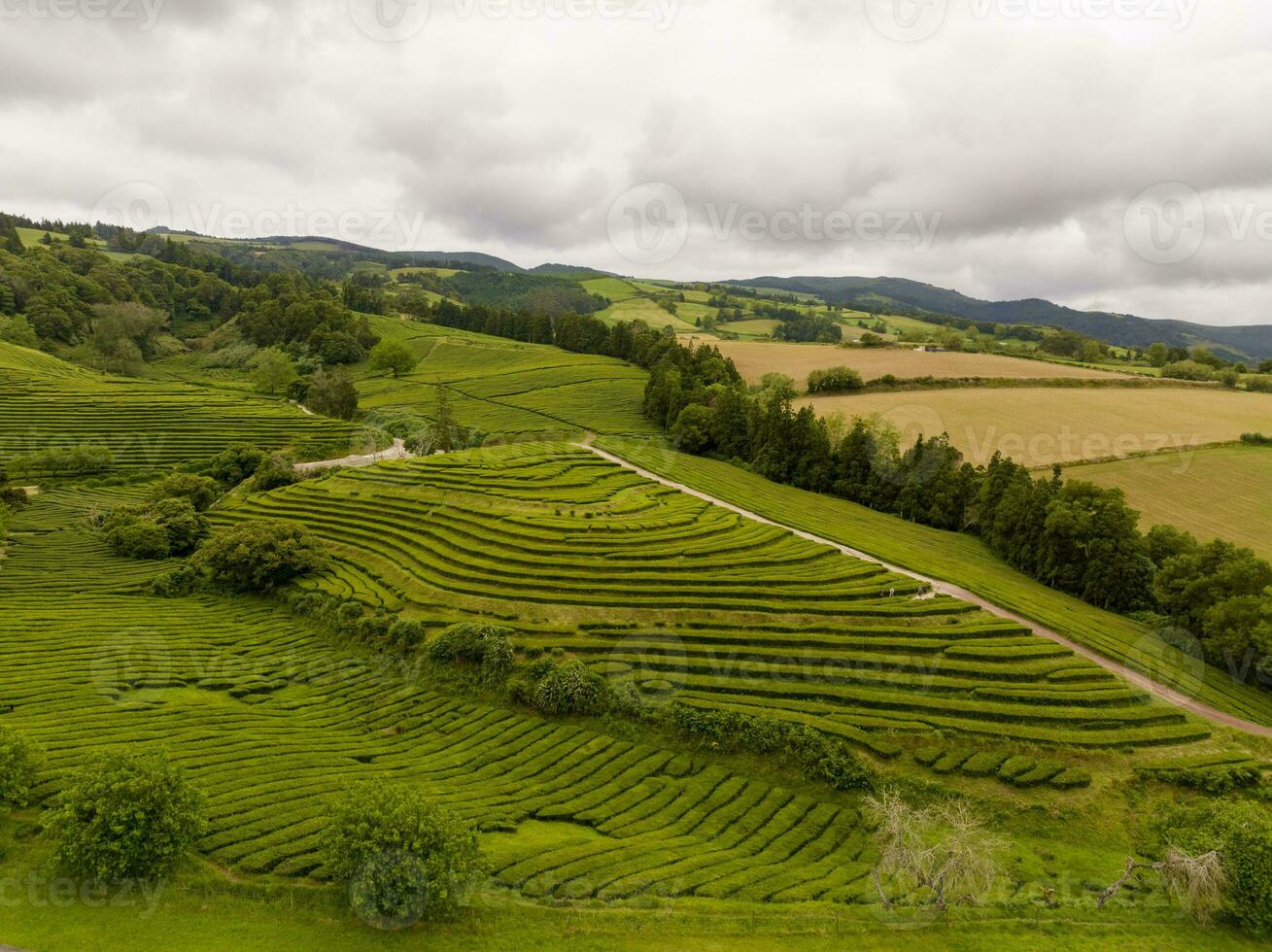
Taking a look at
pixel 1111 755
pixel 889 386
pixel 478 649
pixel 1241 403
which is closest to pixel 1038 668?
pixel 1111 755

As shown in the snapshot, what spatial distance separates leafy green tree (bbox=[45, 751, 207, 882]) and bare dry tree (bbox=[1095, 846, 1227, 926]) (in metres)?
38.3

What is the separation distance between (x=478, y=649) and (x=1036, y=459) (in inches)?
3329

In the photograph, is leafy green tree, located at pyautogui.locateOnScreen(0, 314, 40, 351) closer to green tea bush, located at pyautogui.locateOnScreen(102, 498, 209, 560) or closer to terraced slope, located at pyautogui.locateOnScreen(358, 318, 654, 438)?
terraced slope, located at pyautogui.locateOnScreen(358, 318, 654, 438)

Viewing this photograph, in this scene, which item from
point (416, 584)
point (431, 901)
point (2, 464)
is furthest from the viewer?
point (2, 464)

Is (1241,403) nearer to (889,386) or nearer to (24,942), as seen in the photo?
(889,386)

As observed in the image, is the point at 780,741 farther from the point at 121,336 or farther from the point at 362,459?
the point at 121,336

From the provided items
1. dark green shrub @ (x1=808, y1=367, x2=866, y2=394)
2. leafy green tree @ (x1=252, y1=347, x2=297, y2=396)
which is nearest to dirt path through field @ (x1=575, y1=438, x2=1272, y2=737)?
dark green shrub @ (x1=808, y1=367, x2=866, y2=394)

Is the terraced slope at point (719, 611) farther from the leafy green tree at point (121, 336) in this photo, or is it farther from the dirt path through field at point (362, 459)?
the leafy green tree at point (121, 336)

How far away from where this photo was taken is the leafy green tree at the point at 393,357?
491ft

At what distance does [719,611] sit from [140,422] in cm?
9796

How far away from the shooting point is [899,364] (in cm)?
13912

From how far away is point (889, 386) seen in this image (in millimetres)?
126625

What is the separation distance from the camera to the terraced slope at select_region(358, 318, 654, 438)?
116062 mm

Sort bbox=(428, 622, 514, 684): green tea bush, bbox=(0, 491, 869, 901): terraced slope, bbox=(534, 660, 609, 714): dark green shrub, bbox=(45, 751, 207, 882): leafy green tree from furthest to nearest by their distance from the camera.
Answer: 1. bbox=(428, 622, 514, 684): green tea bush
2. bbox=(534, 660, 609, 714): dark green shrub
3. bbox=(0, 491, 869, 901): terraced slope
4. bbox=(45, 751, 207, 882): leafy green tree
